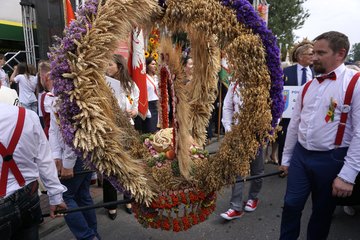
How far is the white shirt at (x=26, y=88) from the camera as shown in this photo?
6258 mm

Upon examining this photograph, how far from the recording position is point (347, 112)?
221 centimetres

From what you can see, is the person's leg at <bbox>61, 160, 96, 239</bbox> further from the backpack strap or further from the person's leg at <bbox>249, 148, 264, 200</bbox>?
the backpack strap

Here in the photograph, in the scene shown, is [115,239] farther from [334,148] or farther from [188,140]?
[334,148]

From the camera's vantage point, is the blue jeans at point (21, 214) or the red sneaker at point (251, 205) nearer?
the blue jeans at point (21, 214)

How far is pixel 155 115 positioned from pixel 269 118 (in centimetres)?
353

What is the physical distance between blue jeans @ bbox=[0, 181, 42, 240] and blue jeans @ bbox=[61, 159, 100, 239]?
0.60 meters

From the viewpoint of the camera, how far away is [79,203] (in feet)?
9.51

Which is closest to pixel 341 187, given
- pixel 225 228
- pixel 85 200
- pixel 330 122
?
pixel 330 122

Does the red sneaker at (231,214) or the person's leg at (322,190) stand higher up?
the person's leg at (322,190)

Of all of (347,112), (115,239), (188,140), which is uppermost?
(347,112)

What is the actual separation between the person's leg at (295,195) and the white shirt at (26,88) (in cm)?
575

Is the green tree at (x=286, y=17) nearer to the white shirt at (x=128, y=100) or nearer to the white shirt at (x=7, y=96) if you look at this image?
the white shirt at (x=128, y=100)

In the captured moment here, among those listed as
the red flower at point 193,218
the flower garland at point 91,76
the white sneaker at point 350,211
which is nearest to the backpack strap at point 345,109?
the red flower at point 193,218

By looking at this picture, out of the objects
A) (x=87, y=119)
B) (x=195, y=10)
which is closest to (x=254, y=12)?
(x=195, y=10)
